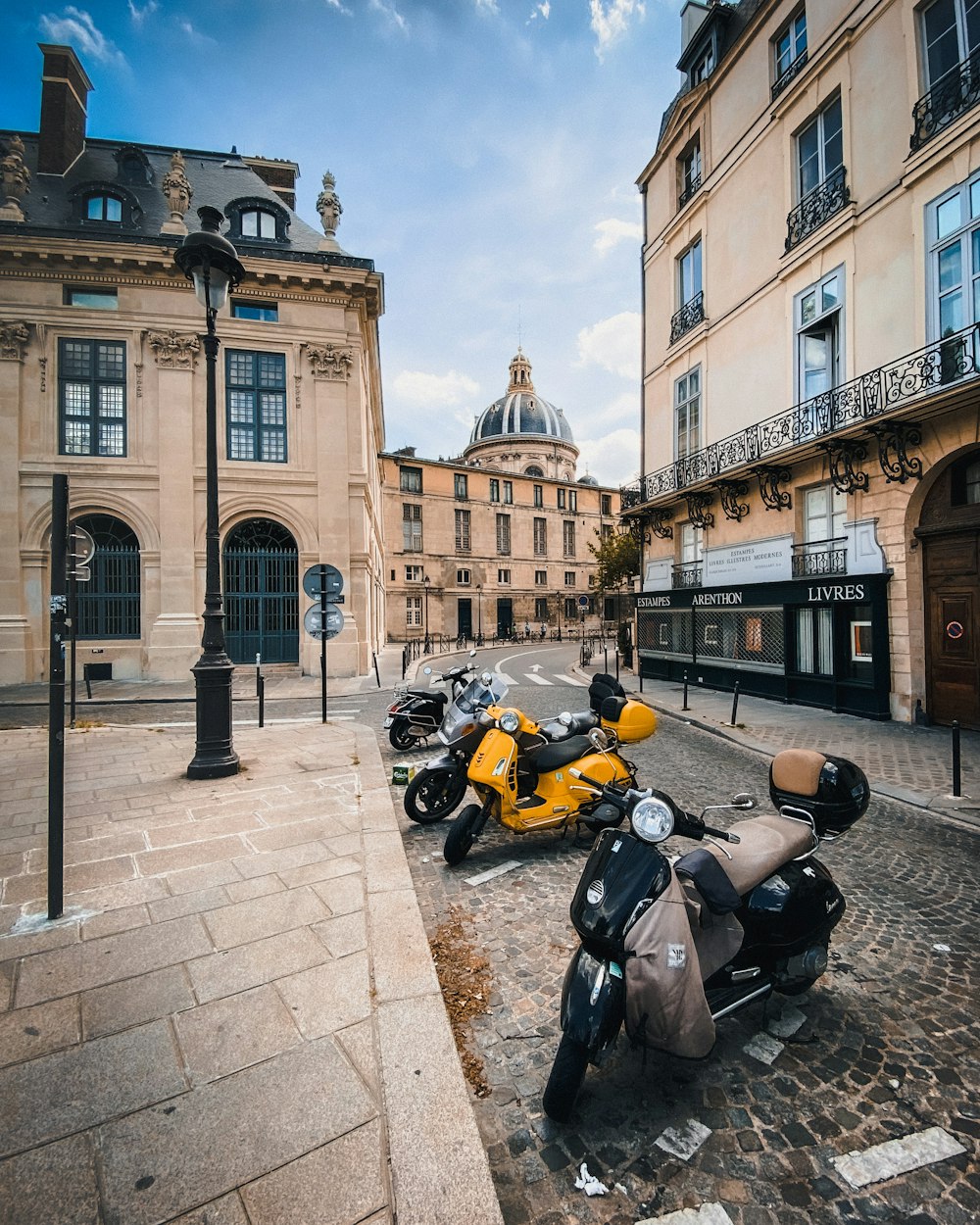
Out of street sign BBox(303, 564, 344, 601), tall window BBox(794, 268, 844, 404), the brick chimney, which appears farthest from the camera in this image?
the brick chimney

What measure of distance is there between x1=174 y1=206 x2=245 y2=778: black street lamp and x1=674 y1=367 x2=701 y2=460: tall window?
534 inches

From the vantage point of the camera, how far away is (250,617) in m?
19.1

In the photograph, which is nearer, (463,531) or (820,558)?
(820,558)

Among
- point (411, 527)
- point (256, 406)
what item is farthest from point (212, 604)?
point (411, 527)

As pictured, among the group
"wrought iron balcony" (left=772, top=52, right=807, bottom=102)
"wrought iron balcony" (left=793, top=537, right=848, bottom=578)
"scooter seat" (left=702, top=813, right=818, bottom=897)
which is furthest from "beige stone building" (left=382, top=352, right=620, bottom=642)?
"scooter seat" (left=702, top=813, right=818, bottom=897)

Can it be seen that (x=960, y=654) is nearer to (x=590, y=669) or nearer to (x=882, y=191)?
(x=882, y=191)

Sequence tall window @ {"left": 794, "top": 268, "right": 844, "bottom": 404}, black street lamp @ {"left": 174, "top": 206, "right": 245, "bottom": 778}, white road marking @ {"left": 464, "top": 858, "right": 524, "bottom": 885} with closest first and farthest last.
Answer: white road marking @ {"left": 464, "top": 858, "right": 524, "bottom": 885} < black street lamp @ {"left": 174, "top": 206, "right": 245, "bottom": 778} < tall window @ {"left": 794, "top": 268, "right": 844, "bottom": 404}

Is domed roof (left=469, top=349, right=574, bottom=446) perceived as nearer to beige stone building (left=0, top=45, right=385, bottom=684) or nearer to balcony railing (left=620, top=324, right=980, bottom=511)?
beige stone building (left=0, top=45, right=385, bottom=684)

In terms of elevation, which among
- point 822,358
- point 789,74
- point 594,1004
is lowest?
point 594,1004

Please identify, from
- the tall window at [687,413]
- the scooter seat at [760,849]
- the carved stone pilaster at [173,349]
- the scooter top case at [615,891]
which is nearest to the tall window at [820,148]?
the tall window at [687,413]

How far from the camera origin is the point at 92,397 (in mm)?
18453

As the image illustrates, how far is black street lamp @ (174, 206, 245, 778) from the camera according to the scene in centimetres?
635

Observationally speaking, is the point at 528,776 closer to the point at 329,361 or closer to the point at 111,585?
the point at 111,585

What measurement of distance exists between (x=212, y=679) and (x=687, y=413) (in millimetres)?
15638
